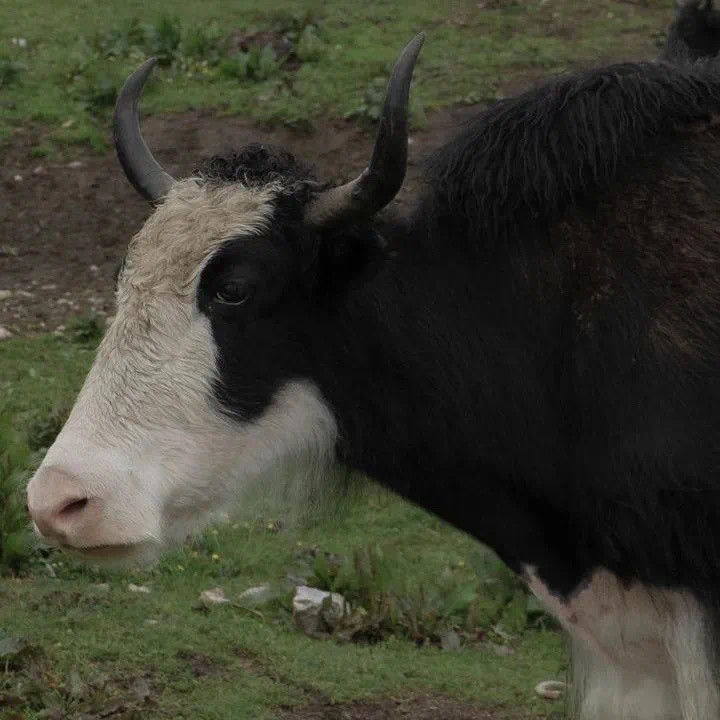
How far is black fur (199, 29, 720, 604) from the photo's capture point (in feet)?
13.5

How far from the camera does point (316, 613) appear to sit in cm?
607

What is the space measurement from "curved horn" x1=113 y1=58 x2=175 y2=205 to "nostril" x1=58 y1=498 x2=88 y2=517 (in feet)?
2.99

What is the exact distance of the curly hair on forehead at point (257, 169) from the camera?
436 cm

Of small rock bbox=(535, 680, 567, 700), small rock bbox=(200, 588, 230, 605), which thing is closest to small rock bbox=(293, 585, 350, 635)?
small rock bbox=(200, 588, 230, 605)

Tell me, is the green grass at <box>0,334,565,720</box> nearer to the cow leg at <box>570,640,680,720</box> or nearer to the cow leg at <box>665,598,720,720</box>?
the cow leg at <box>570,640,680,720</box>

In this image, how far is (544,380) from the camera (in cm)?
430

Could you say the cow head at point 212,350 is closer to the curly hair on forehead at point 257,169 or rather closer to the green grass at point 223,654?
the curly hair on forehead at point 257,169

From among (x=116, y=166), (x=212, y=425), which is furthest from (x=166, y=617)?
(x=116, y=166)

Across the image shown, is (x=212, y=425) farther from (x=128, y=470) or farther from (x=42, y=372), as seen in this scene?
(x=42, y=372)

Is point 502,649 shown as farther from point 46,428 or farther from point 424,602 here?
point 46,428

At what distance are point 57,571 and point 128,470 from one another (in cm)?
223

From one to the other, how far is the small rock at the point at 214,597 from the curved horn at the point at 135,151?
197 centimetres

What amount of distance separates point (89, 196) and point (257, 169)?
5929mm

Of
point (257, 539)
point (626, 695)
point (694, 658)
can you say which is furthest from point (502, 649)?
point (694, 658)
